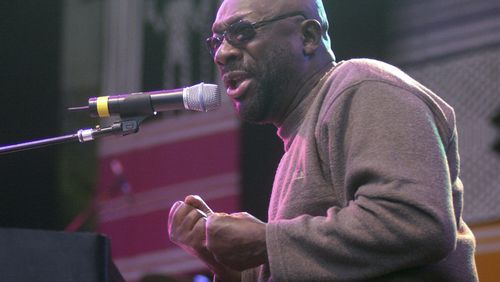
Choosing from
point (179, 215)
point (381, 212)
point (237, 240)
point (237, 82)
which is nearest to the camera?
point (381, 212)

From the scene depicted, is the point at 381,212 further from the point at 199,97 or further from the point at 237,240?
the point at 199,97

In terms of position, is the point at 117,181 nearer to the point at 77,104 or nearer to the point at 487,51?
the point at 77,104

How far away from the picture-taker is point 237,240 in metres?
2.10

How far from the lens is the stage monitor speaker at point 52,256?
89.3 inches

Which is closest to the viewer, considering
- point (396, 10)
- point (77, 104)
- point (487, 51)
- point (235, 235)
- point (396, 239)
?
point (396, 239)

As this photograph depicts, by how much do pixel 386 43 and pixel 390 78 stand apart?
245 cm

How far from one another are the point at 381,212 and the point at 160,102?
2.52 ft

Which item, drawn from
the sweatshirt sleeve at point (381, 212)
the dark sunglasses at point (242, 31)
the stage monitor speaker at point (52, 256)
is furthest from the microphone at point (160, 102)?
the sweatshirt sleeve at point (381, 212)

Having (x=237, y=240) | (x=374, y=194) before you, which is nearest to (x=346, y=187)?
(x=374, y=194)

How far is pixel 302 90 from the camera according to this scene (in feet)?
7.99

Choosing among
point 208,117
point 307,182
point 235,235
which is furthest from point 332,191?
point 208,117

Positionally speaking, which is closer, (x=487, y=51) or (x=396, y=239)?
(x=396, y=239)

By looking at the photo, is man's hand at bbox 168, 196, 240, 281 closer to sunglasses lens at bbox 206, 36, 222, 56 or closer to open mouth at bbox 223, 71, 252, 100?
open mouth at bbox 223, 71, 252, 100

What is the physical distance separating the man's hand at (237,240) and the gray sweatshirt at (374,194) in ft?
0.12
